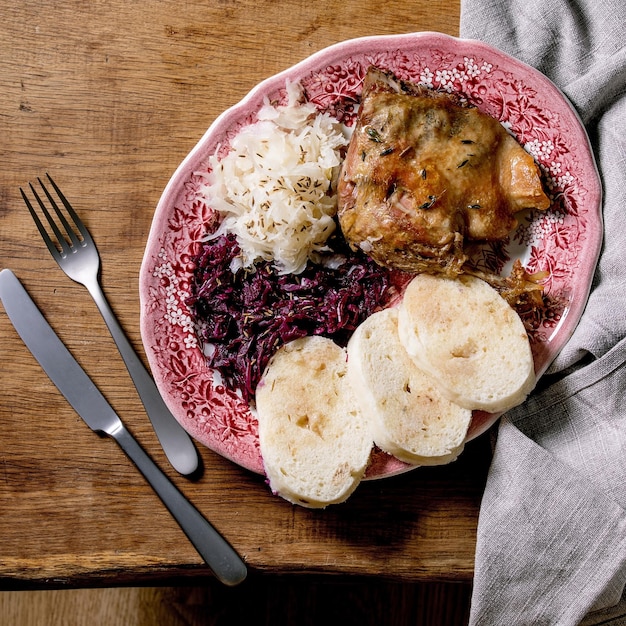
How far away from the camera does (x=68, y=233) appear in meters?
3.49

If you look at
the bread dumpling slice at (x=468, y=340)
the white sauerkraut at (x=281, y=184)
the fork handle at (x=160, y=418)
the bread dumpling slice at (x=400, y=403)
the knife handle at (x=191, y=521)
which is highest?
the white sauerkraut at (x=281, y=184)

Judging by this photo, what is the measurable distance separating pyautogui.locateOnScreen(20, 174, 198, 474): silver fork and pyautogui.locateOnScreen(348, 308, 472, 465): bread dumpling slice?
3.16ft

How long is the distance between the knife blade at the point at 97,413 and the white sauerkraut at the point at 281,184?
996mm

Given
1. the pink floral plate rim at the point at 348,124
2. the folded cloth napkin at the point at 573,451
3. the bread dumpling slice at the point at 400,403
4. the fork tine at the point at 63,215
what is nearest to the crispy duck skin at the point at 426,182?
the pink floral plate rim at the point at 348,124

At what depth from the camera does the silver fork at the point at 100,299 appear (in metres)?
3.43

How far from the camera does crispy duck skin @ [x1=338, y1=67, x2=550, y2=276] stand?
3.05 m

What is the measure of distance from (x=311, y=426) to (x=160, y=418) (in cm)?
81

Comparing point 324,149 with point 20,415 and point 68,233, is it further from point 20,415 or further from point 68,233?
point 20,415

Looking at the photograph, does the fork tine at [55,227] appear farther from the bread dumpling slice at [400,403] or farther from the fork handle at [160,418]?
the bread dumpling slice at [400,403]

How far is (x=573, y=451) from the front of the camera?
3389 millimetres

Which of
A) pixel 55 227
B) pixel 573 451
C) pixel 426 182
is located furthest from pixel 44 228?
pixel 573 451

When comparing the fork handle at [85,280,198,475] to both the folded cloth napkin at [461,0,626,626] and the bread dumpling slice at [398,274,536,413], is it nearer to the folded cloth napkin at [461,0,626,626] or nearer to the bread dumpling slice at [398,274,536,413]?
the bread dumpling slice at [398,274,536,413]

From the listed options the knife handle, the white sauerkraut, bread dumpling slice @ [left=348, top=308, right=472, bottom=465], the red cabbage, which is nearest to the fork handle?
the knife handle

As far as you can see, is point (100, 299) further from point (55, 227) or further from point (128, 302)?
point (55, 227)
